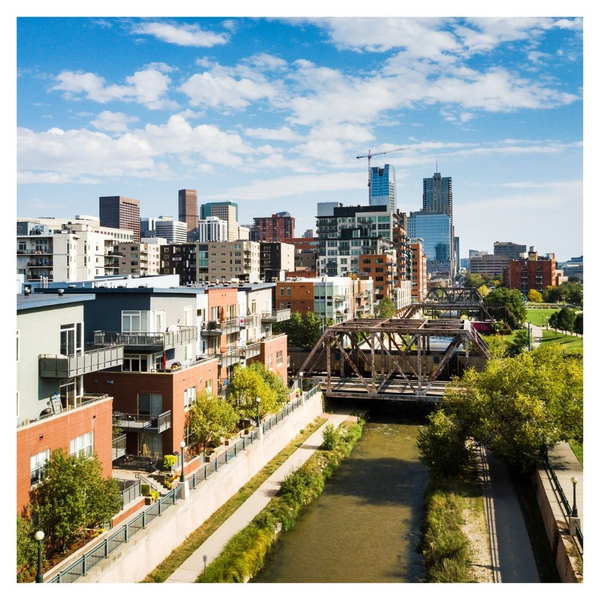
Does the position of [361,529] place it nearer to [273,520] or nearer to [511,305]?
[273,520]

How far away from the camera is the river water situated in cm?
2025

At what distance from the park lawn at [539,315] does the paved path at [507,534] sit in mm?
66167

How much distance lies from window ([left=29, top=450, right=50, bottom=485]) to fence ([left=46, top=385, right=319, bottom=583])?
8.68 ft

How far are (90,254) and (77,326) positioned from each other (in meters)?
67.3

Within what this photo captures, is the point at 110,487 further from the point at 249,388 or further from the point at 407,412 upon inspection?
the point at 407,412

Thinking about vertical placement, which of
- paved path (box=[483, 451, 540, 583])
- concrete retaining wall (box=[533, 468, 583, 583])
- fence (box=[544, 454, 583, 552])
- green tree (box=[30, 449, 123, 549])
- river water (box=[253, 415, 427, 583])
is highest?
green tree (box=[30, 449, 123, 549])

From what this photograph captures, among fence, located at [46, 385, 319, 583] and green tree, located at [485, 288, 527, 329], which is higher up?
green tree, located at [485, 288, 527, 329]

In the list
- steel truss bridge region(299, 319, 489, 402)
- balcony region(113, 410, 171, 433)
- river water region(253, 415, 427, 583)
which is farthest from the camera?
steel truss bridge region(299, 319, 489, 402)

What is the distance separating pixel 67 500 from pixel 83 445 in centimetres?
246

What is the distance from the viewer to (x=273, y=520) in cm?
2306

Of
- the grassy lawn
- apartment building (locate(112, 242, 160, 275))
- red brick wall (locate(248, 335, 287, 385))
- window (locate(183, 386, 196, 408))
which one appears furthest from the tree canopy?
apartment building (locate(112, 242, 160, 275))

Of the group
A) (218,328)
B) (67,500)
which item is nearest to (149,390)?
(218,328)

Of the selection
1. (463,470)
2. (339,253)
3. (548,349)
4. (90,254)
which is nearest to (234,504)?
(463,470)

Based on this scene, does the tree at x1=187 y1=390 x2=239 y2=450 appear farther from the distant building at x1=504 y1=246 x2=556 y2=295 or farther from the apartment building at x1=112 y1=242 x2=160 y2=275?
the distant building at x1=504 y1=246 x2=556 y2=295
